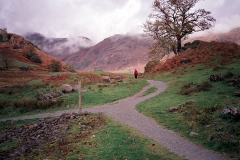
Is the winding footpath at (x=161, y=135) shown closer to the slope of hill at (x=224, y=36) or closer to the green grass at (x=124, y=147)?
the green grass at (x=124, y=147)

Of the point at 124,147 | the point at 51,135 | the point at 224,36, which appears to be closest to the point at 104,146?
the point at 124,147

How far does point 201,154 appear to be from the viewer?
8.55 meters

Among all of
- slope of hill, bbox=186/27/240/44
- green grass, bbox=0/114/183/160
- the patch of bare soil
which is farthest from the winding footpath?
slope of hill, bbox=186/27/240/44

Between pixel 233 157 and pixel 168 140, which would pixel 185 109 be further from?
pixel 233 157

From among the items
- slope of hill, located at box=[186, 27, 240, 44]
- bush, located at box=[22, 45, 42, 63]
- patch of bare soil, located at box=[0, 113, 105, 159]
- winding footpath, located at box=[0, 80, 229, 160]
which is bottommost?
patch of bare soil, located at box=[0, 113, 105, 159]

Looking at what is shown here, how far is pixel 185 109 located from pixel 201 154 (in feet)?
17.9

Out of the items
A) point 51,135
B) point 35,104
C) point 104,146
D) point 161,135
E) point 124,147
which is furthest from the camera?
point 35,104

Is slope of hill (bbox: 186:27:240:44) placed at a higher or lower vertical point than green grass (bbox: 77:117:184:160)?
higher

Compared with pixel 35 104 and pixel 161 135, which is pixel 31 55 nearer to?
pixel 35 104

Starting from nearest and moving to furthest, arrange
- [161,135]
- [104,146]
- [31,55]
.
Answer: [104,146] < [161,135] < [31,55]

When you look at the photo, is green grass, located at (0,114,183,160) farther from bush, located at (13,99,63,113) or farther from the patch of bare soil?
bush, located at (13,99,63,113)

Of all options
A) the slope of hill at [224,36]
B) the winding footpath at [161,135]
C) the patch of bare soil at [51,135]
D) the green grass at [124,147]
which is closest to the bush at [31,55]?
the patch of bare soil at [51,135]

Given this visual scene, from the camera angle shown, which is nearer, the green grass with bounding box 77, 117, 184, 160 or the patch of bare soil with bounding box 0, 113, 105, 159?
the green grass with bounding box 77, 117, 184, 160

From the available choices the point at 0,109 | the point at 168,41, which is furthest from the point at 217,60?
the point at 0,109
